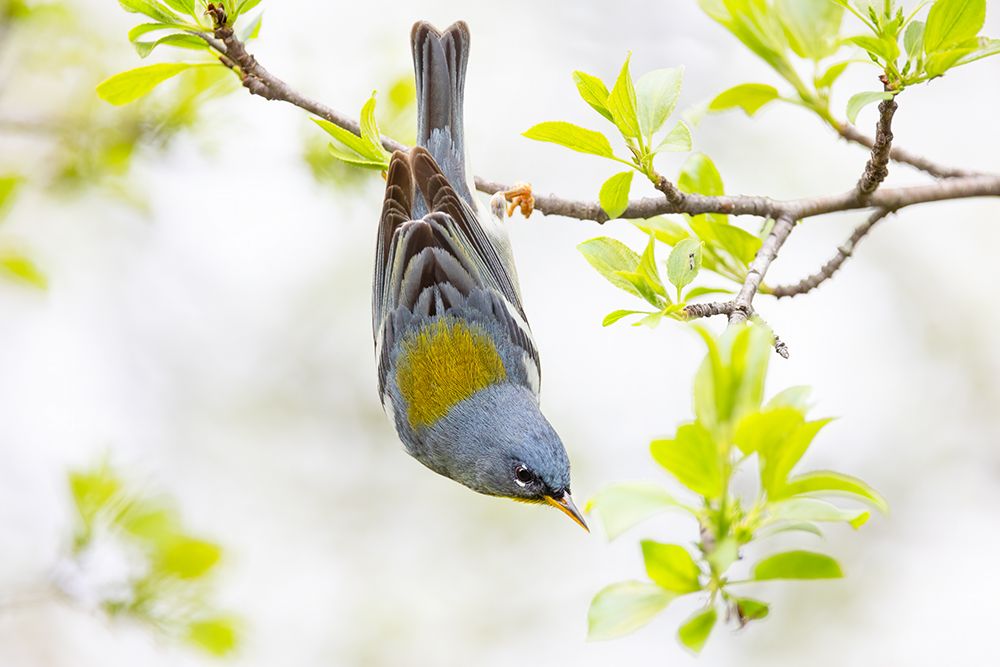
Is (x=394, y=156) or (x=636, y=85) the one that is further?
(x=394, y=156)

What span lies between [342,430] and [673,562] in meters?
4.72

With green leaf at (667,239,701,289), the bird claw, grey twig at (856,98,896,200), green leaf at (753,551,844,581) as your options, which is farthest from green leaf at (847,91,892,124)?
the bird claw

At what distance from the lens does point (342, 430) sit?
5.85 metres

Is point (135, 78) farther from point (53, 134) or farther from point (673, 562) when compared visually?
point (673, 562)

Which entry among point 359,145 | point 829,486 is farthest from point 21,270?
point 829,486

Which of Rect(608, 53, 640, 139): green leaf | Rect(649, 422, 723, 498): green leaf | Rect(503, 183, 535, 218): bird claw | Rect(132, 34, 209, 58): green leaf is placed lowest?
Rect(649, 422, 723, 498): green leaf

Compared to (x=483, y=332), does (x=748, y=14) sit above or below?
below

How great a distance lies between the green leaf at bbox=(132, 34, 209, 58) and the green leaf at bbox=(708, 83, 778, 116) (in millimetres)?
→ 981

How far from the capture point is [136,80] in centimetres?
204

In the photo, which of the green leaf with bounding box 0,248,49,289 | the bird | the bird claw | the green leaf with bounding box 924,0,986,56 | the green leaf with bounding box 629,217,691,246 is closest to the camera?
the green leaf with bounding box 924,0,986,56

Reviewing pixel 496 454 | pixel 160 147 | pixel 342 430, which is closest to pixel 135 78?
pixel 160 147

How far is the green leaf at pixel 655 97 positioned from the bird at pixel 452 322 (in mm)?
1135

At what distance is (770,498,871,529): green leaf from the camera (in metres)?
→ 1.20

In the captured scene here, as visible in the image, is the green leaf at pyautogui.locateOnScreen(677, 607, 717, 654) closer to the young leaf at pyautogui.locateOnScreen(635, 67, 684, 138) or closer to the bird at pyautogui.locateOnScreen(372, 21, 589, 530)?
the young leaf at pyautogui.locateOnScreen(635, 67, 684, 138)
